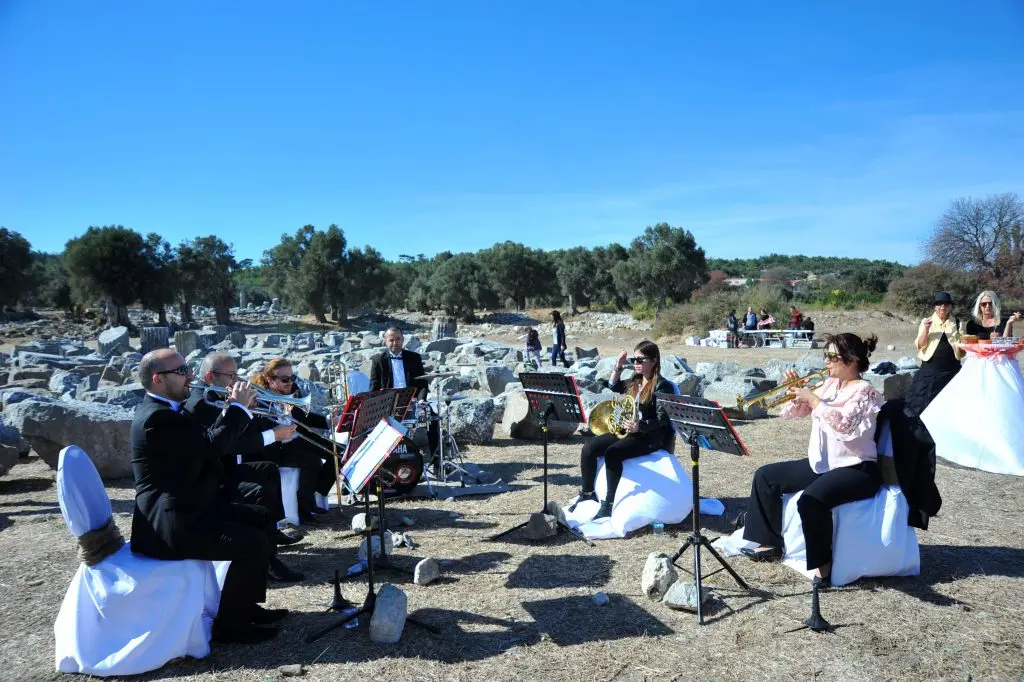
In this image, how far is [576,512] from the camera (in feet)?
21.8

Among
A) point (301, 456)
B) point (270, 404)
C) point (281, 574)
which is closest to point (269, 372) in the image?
point (270, 404)

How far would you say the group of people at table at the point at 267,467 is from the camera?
157 inches

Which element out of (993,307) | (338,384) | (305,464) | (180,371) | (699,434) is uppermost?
(993,307)

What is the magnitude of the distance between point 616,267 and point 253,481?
48120 millimetres

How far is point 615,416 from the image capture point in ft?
21.2

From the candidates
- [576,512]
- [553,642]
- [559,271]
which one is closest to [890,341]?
[576,512]

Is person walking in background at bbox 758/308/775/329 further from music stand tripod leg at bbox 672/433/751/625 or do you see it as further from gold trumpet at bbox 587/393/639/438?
music stand tripod leg at bbox 672/433/751/625

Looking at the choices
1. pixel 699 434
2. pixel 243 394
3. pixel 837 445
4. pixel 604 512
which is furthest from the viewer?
pixel 604 512

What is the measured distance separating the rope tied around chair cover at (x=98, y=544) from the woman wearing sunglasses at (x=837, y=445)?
4431 millimetres

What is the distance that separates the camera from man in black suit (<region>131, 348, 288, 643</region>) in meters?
3.95

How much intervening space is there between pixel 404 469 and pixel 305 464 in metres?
1.16

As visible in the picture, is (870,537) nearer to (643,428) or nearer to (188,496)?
(643,428)

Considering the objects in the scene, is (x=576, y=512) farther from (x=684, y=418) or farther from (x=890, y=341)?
(x=890, y=341)

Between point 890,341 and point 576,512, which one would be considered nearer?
point 576,512
